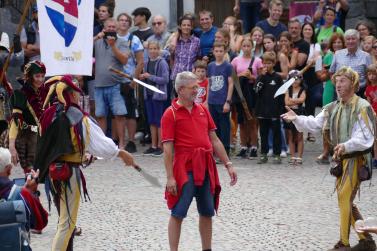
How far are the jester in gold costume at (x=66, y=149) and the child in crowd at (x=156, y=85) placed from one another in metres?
6.65

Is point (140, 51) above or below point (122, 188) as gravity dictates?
above

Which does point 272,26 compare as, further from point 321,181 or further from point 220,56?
point 321,181

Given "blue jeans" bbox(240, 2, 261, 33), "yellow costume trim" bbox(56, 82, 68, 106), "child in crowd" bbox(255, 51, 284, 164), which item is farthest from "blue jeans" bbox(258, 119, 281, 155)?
"yellow costume trim" bbox(56, 82, 68, 106)

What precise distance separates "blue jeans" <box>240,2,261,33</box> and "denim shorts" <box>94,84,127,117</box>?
3.99 metres

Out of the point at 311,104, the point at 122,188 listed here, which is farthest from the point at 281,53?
the point at 122,188

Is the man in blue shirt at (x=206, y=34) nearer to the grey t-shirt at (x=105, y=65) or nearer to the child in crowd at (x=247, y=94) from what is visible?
the child in crowd at (x=247, y=94)

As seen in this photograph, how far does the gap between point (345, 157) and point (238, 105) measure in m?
5.90

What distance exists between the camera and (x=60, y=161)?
343 inches

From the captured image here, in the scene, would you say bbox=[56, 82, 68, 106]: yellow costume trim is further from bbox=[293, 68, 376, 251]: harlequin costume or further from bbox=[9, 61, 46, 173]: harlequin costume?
bbox=[293, 68, 376, 251]: harlequin costume

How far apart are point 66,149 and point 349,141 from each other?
2.50m

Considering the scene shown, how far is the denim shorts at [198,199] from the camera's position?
346 inches

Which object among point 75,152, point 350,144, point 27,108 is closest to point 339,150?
point 350,144

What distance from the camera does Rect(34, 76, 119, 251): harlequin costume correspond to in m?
8.64

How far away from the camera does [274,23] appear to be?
54.6 ft
